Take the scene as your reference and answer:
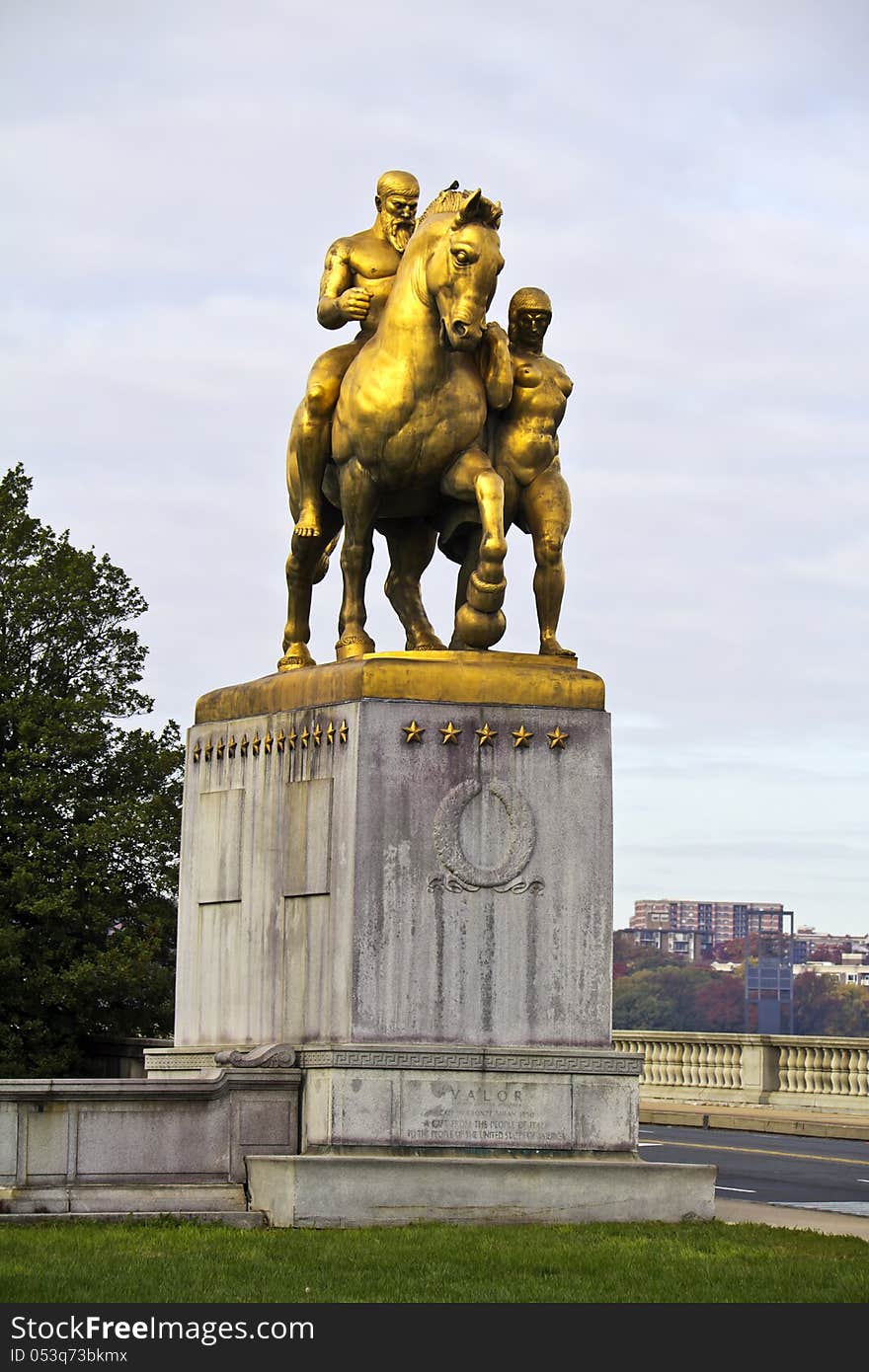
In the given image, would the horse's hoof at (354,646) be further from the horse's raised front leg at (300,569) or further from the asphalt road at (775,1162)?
the asphalt road at (775,1162)

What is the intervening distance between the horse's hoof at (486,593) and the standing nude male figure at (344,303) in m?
1.59

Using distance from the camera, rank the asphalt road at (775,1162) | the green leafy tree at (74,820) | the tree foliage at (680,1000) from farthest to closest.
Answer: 1. the tree foliage at (680,1000)
2. the green leafy tree at (74,820)
3. the asphalt road at (775,1162)

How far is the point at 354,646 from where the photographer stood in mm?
17516

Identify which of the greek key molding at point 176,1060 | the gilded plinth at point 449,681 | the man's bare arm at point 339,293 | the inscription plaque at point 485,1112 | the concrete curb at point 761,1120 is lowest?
the concrete curb at point 761,1120

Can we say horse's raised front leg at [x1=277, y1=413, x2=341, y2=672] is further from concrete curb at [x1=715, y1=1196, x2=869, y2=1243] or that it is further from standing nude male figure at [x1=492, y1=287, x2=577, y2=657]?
concrete curb at [x1=715, y1=1196, x2=869, y2=1243]

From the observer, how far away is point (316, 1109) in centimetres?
1586

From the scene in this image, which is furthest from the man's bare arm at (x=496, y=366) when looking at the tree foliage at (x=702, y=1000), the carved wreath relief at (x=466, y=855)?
the tree foliage at (x=702, y=1000)

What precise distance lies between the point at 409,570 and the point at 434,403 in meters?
2.00

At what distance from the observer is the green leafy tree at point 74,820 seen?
3975cm

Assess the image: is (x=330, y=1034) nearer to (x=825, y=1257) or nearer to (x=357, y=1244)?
(x=357, y=1244)

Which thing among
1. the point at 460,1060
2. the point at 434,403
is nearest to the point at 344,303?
the point at 434,403

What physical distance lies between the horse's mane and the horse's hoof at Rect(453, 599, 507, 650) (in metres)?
2.64

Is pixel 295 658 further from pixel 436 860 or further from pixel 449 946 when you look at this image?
pixel 449 946

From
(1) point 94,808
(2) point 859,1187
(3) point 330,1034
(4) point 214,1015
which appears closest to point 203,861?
(4) point 214,1015
